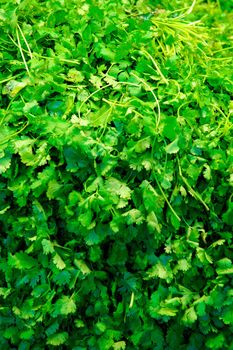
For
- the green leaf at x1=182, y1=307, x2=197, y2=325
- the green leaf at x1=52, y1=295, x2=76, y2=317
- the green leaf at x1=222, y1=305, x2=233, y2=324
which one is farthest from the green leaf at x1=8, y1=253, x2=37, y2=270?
the green leaf at x1=222, y1=305, x2=233, y2=324

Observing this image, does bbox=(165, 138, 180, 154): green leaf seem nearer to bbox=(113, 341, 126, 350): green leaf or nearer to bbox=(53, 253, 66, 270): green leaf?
bbox=(53, 253, 66, 270): green leaf

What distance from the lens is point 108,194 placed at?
7.04 ft

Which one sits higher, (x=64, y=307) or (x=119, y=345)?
(x=64, y=307)

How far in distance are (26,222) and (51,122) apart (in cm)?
36

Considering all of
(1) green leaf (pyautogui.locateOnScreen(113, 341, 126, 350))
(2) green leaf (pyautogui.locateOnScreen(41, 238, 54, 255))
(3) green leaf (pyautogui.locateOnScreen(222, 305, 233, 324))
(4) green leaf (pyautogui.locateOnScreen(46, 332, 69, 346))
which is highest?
(2) green leaf (pyautogui.locateOnScreen(41, 238, 54, 255))

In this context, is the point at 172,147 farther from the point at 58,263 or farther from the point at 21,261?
the point at 21,261

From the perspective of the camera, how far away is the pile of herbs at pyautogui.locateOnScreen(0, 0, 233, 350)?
2.19 meters

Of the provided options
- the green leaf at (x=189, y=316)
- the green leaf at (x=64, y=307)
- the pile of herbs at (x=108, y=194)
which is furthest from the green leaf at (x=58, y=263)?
the green leaf at (x=189, y=316)

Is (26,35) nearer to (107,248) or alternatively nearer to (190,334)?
(107,248)

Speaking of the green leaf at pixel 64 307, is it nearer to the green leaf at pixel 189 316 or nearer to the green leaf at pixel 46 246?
the green leaf at pixel 46 246

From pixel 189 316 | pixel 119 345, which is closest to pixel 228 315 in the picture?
pixel 189 316

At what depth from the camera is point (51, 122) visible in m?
2.19

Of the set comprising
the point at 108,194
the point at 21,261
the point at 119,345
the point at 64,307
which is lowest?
the point at 119,345

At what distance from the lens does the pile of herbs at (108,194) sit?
2.19 m
